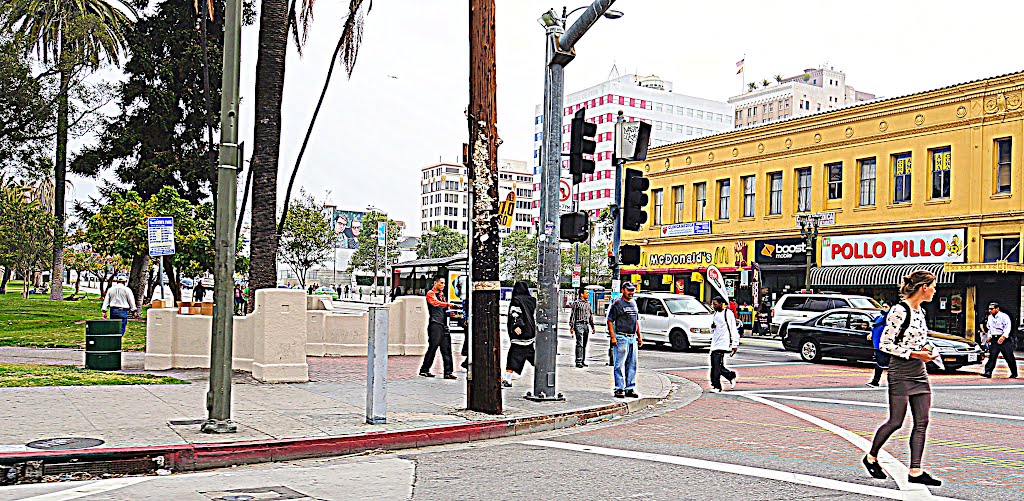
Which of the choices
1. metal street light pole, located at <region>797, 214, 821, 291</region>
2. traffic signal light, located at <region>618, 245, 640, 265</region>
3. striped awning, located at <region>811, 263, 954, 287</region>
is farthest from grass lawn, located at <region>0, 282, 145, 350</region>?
striped awning, located at <region>811, 263, 954, 287</region>

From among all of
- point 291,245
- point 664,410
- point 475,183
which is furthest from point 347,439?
point 291,245

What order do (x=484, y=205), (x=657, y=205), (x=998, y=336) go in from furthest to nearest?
(x=657, y=205), (x=998, y=336), (x=484, y=205)

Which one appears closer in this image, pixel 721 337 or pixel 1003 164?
pixel 721 337

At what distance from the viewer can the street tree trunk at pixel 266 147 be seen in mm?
17328

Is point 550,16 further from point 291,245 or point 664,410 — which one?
point 291,245

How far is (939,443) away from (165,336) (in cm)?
1226

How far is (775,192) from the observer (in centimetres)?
3956

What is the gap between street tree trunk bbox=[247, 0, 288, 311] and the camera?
17.3 metres

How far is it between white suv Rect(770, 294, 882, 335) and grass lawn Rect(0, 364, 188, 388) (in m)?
19.5

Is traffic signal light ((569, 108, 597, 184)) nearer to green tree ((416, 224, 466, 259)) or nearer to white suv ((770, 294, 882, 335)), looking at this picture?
white suv ((770, 294, 882, 335))

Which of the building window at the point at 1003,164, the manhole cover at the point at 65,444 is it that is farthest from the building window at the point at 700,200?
the manhole cover at the point at 65,444

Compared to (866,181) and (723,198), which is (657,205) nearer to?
(723,198)

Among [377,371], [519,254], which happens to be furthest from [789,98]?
[377,371]

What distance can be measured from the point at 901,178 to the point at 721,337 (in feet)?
71.1
